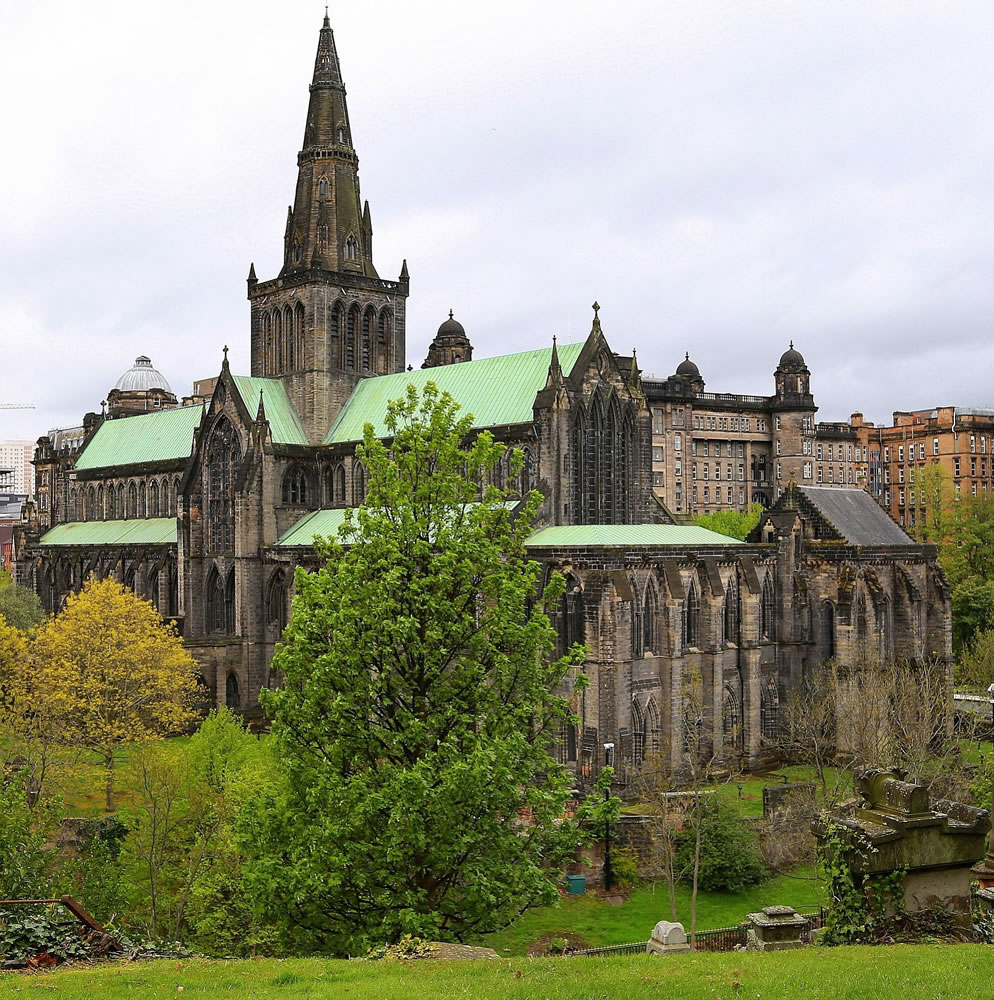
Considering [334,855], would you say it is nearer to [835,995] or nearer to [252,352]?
[835,995]

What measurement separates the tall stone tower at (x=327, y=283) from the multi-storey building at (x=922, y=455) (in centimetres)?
7648

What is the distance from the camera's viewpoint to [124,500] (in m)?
85.4

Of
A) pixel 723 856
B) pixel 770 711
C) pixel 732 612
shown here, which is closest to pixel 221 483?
pixel 732 612

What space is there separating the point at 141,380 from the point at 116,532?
2528 inches

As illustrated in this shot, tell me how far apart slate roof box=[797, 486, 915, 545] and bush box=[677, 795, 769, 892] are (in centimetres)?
2528

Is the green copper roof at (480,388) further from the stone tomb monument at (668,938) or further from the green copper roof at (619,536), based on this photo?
the stone tomb monument at (668,938)

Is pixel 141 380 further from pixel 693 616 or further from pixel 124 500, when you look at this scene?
pixel 693 616

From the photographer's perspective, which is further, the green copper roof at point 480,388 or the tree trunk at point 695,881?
the green copper roof at point 480,388

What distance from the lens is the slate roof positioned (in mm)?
60562

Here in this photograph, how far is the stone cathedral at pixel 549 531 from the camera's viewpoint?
49.2 metres

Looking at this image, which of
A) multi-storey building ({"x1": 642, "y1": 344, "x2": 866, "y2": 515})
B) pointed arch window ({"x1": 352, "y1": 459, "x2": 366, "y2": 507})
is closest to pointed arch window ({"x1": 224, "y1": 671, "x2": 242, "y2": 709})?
pointed arch window ({"x1": 352, "y1": 459, "x2": 366, "y2": 507})

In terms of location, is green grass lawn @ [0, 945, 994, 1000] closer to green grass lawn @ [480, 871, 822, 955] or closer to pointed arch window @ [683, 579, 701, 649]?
green grass lawn @ [480, 871, 822, 955]

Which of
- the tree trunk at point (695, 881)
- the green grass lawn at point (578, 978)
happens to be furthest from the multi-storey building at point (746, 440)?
the green grass lawn at point (578, 978)

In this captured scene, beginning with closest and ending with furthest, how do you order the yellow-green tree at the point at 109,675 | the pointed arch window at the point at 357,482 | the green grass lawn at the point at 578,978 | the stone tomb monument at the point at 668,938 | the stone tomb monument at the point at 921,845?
the green grass lawn at the point at 578,978 < the stone tomb monument at the point at 921,845 < the stone tomb monument at the point at 668,938 < the yellow-green tree at the point at 109,675 < the pointed arch window at the point at 357,482
